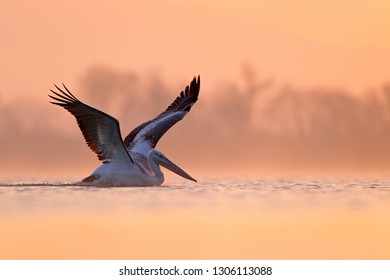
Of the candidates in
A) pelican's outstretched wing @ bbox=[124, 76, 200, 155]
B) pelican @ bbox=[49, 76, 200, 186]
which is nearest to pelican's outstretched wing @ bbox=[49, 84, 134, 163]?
pelican @ bbox=[49, 76, 200, 186]

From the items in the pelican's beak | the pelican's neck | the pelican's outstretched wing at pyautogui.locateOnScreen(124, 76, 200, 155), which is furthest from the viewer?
the pelican's outstretched wing at pyautogui.locateOnScreen(124, 76, 200, 155)

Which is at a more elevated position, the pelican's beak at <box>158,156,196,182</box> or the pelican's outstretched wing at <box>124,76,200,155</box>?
the pelican's outstretched wing at <box>124,76,200,155</box>

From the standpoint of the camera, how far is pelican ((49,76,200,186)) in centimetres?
1955

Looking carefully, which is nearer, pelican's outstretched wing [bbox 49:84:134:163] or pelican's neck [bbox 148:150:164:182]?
pelican's outstretched wing [bbox 49:84:134:163]

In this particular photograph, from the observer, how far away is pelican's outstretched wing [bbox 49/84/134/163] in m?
19.4

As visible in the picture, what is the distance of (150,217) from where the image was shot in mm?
17656

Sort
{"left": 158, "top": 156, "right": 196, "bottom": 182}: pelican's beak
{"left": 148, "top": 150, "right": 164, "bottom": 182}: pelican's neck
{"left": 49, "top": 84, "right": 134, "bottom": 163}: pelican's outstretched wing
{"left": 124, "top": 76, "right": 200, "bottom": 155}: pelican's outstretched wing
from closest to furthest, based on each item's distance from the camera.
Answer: {"left": 49, "top": 84, "right": 134, "bottom": 163}: pelican's outstretched wing, {"left": 148, "top": 150, "right": 164, "bottom": 182}: pelican's neck, {"left": 158, "top": 156, "right": 196, "bottom": 182}: pelican's beak, {"left": 124, "top": 76, "right": 200, "bottom": 155}: pelican's outstretched wing

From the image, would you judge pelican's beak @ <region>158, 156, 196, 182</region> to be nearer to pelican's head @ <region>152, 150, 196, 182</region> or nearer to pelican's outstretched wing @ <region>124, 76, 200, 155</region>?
pelican's head @ <region>152, 150, 196, 182</region>

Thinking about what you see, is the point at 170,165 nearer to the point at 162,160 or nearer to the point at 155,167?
the point at 162,160

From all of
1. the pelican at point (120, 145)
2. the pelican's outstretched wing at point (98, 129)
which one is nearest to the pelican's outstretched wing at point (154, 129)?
the pelican at point (120, 145)

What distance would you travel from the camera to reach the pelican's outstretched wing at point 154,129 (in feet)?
75.7

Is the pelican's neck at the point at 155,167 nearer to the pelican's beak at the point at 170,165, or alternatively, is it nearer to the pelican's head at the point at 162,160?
the pelican's head at the point at 162,160
